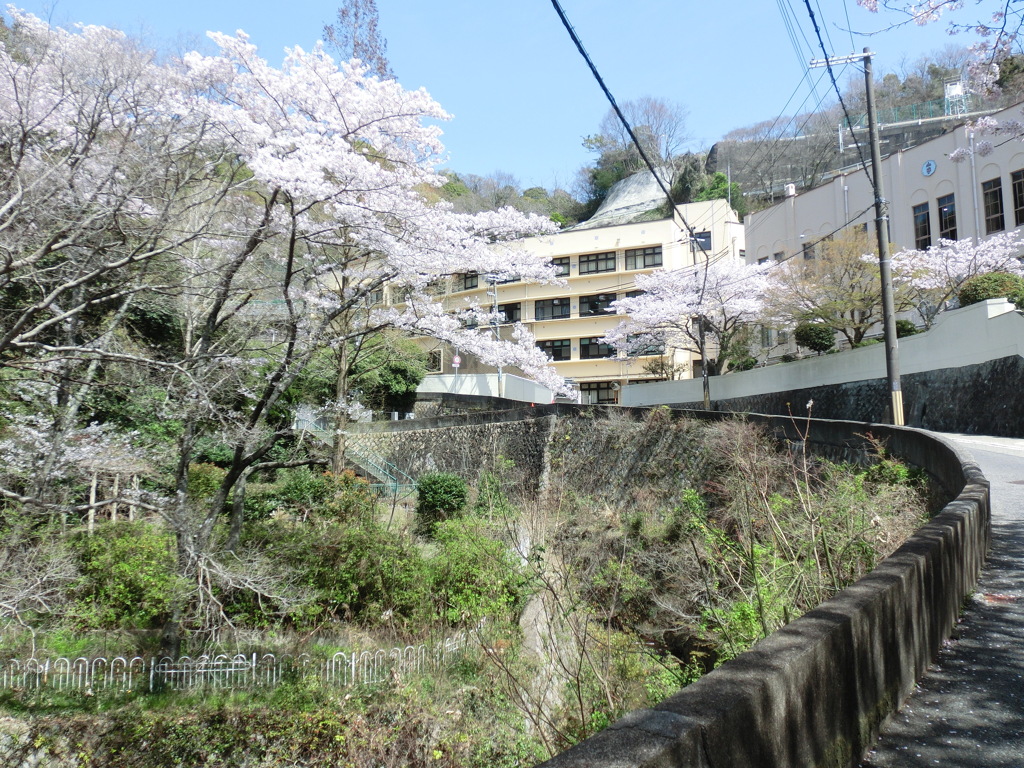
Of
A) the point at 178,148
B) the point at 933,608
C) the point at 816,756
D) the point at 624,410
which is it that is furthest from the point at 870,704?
the point at 624,410

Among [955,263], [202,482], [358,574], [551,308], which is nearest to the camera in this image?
[358,574]

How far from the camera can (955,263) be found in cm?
2584

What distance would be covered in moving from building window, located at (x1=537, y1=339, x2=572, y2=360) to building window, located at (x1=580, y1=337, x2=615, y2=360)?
0.85m

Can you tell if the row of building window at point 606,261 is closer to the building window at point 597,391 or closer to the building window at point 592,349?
the building window at point 592,349

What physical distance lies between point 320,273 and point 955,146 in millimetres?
25561

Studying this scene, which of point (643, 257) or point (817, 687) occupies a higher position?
point (643, 257)

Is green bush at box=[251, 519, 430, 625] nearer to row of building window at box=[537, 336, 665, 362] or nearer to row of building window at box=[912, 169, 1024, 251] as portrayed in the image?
row of building window at box=[912, 169, 1024, 251]

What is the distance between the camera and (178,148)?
9406 mm

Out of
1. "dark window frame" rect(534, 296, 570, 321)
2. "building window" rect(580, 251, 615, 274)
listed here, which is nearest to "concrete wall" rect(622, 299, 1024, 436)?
"building window" rect(580, 251, 615, 274)

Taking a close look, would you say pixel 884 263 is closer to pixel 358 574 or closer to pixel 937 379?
pixel 937 379

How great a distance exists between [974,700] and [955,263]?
2624cm

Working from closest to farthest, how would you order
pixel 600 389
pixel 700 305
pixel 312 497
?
pixel 312 497 < pixel 700 305 < pixel 600 389

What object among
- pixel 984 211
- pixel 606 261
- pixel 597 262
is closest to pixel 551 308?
pixel 597 262

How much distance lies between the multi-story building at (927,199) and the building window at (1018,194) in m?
0.03
